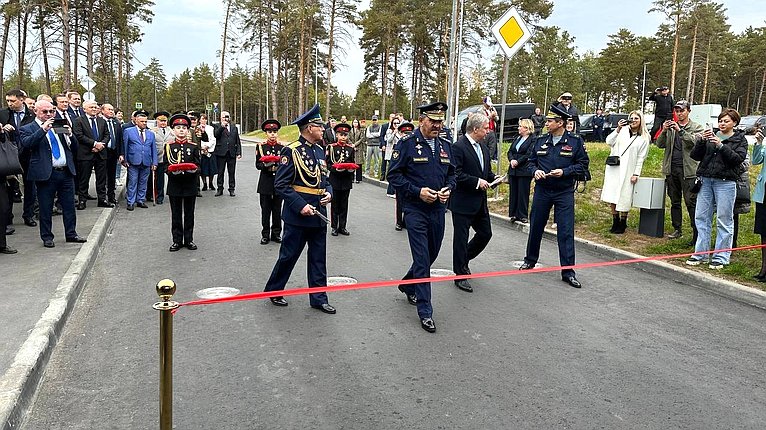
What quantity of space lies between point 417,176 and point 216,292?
258 centimetres

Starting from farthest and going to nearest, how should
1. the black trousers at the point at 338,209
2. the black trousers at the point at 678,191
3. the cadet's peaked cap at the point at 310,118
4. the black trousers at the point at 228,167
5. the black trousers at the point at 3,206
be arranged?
the black trousers at the point at 228,167
the black trousers at the point at 338,209
the black trousers at the point at 678,191
the black trousers at the point at 3,206
the cadet's peaked cap at the point at 310,118

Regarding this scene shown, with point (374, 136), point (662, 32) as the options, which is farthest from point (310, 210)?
point (662, 32)

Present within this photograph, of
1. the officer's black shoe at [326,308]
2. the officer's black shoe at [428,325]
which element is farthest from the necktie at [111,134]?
the officer's black shoe at [428,325]

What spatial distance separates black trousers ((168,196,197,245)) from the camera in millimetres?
8305

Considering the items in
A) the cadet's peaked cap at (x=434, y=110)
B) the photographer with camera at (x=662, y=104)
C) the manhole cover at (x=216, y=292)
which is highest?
the photographer with camera at (x=662, y=104)

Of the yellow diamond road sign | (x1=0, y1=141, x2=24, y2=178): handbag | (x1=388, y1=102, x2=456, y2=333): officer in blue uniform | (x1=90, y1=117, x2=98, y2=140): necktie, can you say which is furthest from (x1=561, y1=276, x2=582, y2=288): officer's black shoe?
(x1=90, y1=117, x2=98, y2=140): necktie

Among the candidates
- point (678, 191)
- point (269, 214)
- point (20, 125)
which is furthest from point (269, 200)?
point (678, 191)

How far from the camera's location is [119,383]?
4.01 meters

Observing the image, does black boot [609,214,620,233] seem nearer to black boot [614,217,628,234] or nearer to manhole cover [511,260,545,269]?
black boot [614,217,628,234]

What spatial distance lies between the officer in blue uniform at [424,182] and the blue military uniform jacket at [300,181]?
2.60 ft

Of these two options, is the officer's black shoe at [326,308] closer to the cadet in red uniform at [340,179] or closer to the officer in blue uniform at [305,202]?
the officer in blue uniform at [305,202]

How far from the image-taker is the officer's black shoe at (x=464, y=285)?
257 inches

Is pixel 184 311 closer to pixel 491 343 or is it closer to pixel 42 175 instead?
pixel 491 343

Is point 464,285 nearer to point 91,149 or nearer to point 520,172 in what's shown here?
point 520,172
